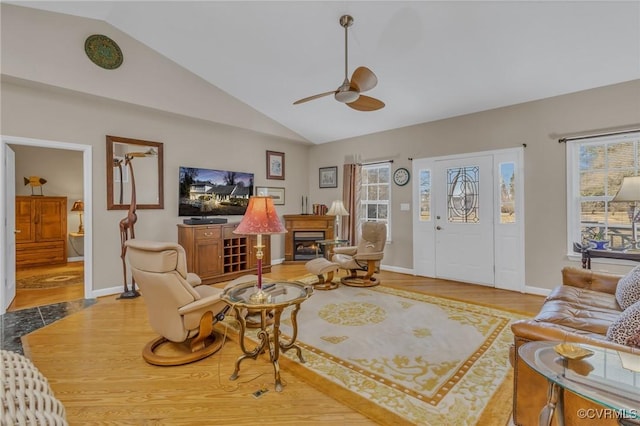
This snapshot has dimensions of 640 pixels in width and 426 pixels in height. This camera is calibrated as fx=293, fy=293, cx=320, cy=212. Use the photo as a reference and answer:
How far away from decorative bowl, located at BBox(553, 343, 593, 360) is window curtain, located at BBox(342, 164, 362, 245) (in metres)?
4.83

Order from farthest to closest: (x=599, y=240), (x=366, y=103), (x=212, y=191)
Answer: (x=212, y=191) < (x=599, y=240) < (x=366, y=103)

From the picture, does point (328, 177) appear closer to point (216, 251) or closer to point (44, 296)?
point (216, 251)

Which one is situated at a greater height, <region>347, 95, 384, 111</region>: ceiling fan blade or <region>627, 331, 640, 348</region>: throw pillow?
<region>347, 95, 384, 111</region>: ceiling fan blade

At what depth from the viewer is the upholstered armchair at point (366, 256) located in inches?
181

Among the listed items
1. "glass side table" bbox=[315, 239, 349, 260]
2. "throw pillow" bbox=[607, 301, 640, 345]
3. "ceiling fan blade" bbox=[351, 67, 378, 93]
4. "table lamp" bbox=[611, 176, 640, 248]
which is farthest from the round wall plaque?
"table lamp" bbox=[611, 176, 640, 248]

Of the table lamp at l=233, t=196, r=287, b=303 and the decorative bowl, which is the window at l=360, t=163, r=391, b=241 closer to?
the table lamp at l=233, t=196, r=287, b=303

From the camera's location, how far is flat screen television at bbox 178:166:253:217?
5.07 metres

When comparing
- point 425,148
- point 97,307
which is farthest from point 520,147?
point 97,307

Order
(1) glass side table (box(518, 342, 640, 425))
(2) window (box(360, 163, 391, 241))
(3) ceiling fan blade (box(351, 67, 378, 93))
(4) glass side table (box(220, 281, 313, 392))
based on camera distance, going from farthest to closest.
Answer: (2) window (box(360, 163, 391, 241)) → (3) ceiling fan blade (box(351, 67, 378, 93)) → (4) glass side table (box(220, 281, 313, 392)) → (1) glass side table (box(518, 342, 640, 425))

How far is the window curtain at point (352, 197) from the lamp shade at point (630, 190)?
3.85 metres

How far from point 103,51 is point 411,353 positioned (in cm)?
518

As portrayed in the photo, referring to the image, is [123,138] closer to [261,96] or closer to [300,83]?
[261,96]

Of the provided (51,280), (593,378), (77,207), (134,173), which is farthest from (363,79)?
(77,207)

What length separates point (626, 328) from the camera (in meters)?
1.46
